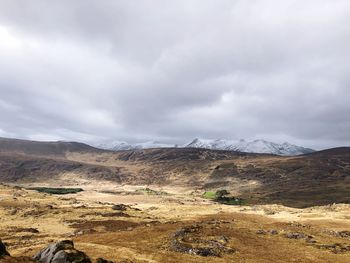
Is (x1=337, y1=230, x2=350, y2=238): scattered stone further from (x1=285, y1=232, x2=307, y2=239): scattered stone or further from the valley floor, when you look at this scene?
(x1=285, y1=232, x2=307, y2=239): scattered stone

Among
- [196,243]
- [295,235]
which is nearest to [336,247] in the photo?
[295,235]

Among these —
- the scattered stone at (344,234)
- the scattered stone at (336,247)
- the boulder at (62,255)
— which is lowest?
the scattered stone at (336,247)

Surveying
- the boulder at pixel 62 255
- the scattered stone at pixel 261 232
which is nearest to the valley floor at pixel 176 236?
the scattered stone at pixel 261 232

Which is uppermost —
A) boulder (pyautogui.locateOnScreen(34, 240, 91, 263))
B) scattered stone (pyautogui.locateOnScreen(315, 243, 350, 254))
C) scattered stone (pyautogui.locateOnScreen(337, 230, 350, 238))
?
boulder (pyautogui.locateOnScreen(34, 240, 91, 263))

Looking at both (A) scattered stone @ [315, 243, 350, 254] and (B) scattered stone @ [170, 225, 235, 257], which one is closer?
(B) scattered stone @ [170, 225, 235, 257]

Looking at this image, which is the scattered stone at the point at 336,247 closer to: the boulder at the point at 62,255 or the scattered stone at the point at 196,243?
the scattered stone at the point at 196,243

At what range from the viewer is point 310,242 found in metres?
42.9

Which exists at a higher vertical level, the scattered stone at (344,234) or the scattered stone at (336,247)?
the scattered stone at (344,234)

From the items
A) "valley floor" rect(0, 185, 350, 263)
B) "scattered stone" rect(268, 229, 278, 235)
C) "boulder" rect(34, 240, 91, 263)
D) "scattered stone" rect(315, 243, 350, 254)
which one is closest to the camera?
"boulder" rect(34, 240, 91, 263)

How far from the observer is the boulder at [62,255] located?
22.8 metres

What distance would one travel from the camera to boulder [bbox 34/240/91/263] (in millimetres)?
22766

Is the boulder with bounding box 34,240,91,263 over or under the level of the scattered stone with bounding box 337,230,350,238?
over

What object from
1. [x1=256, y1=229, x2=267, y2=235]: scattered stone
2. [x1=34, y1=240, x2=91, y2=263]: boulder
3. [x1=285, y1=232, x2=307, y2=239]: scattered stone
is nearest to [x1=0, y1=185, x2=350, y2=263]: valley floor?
[x1=256, y1=229, x2=267, y2=235]: scattered stone

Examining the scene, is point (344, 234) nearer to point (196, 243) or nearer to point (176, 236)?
point (196, 243)
